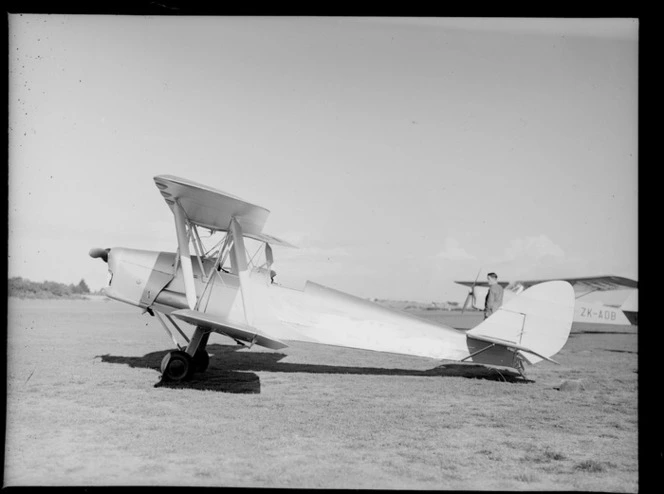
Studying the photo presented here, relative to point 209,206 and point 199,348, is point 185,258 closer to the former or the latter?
point 209,206

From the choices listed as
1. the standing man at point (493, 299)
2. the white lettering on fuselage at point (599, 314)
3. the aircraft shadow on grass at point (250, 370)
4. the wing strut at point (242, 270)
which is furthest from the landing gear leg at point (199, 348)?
the white lettering on fuselage at point (599, 314)

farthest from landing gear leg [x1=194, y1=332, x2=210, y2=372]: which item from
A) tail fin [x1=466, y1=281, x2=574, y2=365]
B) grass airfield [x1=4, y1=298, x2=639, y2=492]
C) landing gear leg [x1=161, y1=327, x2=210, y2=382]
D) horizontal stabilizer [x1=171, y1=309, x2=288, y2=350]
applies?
tail fin [x1=466, y1=281, x2=574, y2=365]

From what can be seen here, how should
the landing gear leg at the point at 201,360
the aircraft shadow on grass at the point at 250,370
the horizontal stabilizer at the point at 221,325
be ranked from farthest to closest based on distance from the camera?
the landing gear leg at the point at 201,360 → the aircraft shadow on grass at the point at 250,370 → the horizontal stabilizer at the point at 221,325

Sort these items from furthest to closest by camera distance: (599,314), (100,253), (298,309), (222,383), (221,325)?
(599,314) → (100,253) → (298,309) → (222,383) → (221,325)

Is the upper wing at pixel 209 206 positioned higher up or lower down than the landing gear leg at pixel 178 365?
higher up

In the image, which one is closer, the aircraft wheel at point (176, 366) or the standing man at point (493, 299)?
the aircraft wheel at point (176, 366)

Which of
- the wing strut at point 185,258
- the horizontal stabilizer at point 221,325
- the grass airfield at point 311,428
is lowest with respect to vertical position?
the grass airfield at point 311,428

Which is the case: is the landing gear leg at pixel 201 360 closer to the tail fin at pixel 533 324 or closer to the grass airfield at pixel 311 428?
the grass airfield at pixel 311 428

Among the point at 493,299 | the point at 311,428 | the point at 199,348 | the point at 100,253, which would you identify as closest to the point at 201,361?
the point at 199,348
